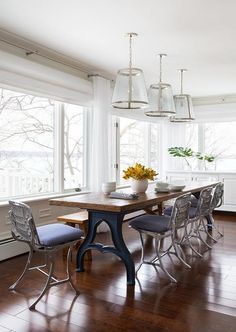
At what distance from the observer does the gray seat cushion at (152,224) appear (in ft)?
10.4

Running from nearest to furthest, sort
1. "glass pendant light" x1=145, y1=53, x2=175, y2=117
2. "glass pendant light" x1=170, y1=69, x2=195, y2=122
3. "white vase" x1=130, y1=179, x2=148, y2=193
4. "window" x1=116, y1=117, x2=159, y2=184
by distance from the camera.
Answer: "white vase" x1=130, y1=179, x2=148, y2=193 < "glass pendant light" x1=145, y1=53, x2=175, y2=117 < "glass pendant light" x1=170, y1=69, x2=195, y2=122 < "window" x1=116, y1=117, x2=159, y2=184

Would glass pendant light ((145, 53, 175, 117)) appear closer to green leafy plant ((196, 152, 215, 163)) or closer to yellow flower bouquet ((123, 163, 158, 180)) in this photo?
yellow flower bouquet ((123, 163, 158, 180))

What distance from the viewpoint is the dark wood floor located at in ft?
7.54

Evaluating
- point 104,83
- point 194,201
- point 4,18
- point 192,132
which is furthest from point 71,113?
point 192,132

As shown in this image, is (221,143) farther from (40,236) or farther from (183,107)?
(40,236)

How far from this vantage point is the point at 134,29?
3.43 m

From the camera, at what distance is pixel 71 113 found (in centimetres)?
489

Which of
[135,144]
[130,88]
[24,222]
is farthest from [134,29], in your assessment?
[135,144]

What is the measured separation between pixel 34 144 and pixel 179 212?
216 centimetres

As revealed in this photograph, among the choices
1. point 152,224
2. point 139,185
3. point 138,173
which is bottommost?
point 152,224

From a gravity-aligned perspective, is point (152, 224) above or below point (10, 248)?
above

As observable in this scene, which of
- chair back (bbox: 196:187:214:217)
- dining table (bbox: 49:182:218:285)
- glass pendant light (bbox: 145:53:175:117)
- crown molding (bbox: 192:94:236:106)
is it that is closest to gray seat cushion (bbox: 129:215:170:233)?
dining table (bbox: 49:182:218:285)

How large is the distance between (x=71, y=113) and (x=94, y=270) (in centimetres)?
244

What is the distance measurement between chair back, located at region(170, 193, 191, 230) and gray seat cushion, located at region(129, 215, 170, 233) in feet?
0.33
